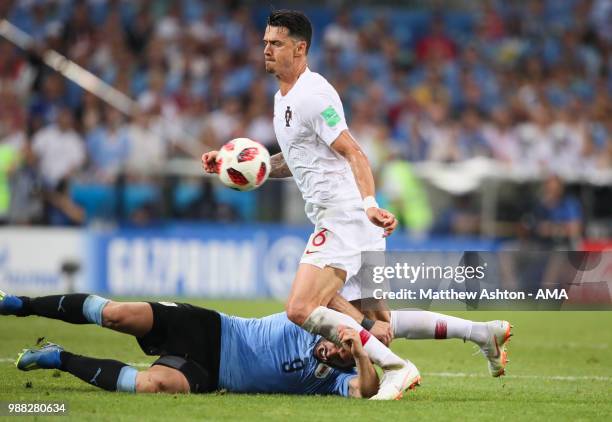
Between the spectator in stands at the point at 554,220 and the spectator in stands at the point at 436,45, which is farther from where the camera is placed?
the spectator in stands at the point at 436,45

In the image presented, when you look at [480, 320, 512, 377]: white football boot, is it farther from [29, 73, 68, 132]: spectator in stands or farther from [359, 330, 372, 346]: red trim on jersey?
[29, 73, 68, 132]: spectator in stands

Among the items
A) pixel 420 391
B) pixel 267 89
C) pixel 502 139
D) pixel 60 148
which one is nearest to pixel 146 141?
pixel 60 148

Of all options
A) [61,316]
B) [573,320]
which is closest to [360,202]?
[61,316]

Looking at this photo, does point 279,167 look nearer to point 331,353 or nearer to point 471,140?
point 331,353

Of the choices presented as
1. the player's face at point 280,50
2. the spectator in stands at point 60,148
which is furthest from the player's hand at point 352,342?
the spectator in stands at point 60,148

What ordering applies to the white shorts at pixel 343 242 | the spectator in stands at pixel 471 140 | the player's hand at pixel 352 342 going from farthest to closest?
the spectator in stands at pixel 471 140 < the white shorts at pixel 343 242 < the player's hand at pixel 352 342

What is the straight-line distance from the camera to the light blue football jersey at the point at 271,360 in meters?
7.64

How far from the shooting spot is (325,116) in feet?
26.1

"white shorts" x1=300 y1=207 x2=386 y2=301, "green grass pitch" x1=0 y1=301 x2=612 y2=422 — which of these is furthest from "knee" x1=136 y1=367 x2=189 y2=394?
"white shorts" x1=300 y1=207 x2=386 y2=301

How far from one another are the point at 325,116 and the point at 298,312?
139 centimetres

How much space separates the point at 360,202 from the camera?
8.30 metres

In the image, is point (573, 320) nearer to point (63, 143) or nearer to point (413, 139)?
point (413, 139)

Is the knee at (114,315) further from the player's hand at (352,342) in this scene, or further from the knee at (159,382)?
the player's hand at (352,342)

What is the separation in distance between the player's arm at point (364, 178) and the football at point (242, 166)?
0.57m
